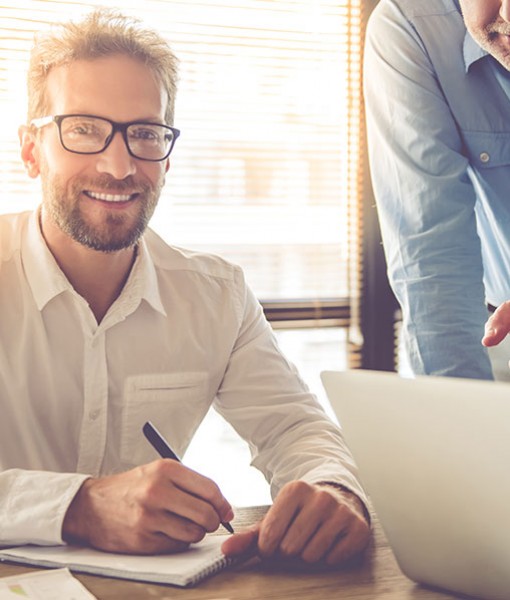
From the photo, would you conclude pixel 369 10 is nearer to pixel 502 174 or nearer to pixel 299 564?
pixel 502 174

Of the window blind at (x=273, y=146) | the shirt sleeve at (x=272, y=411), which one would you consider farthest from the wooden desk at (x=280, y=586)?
the window blind at (x=273, y=146)

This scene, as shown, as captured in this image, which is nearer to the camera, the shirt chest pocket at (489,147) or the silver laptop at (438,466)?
the silver laptop at (438,466)

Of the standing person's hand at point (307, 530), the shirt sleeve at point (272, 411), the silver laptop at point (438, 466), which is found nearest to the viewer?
the silver laptop at point (438, 466)

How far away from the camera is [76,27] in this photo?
5.45 ft

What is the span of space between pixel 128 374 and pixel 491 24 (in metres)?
0.90

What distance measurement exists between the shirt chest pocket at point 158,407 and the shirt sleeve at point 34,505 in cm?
41

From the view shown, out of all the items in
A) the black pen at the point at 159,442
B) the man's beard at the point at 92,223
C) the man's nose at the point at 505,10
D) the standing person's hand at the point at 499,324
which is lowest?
the black pen at the point at 159,442

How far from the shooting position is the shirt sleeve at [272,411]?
1.42 meters

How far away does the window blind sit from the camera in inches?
120

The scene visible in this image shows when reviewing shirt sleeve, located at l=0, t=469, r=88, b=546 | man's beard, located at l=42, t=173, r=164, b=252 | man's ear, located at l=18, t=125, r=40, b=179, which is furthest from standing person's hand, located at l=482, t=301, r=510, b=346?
man's ear, located at l=18, t=125, r=40, b=179

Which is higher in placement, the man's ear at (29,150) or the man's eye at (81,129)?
the man's eye at (81,129)

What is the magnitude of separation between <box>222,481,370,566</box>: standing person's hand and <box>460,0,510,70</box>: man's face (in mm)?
895

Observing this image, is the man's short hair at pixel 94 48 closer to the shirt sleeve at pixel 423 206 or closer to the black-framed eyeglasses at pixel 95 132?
the black-framed eyeglasses at pixel 95 132

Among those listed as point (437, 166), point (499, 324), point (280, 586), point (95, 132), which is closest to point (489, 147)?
point (437, 166)
